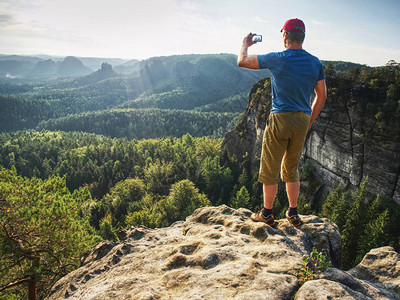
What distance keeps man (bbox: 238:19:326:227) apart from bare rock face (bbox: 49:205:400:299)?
5.97ft

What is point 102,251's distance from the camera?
9.59 meters

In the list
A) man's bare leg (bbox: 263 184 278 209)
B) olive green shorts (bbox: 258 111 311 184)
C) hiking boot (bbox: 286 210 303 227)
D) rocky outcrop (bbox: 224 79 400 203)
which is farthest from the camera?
rocky outcrop (bbox: 224 79 400 203)

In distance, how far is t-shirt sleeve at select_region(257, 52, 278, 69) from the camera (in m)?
5.79

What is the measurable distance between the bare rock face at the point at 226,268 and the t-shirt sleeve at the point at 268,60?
4.30m

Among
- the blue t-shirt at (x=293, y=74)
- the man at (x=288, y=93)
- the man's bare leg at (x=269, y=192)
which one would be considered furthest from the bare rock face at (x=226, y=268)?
the blue t-shirt at (x=293, y=74)

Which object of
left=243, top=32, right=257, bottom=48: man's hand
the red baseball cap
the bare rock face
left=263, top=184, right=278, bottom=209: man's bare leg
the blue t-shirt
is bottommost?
the bare rock face

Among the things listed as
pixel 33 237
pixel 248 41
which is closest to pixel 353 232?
pixel 248 41

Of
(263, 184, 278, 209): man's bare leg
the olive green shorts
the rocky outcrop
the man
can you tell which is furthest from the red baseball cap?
the rocky outcrop

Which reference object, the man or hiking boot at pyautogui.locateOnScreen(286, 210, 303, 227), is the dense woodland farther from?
the man

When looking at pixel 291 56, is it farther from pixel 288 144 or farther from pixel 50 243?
pixel 50 243

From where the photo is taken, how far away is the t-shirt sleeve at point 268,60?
5793 millimetres

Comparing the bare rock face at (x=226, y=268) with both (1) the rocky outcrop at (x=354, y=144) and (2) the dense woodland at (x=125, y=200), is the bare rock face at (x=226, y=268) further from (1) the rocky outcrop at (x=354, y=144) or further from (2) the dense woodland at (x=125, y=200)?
(1) the rocky outcrop at (x=354, y=144)

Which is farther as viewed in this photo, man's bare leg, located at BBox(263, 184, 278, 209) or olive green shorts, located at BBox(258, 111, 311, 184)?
man's bare leg, located at BBox(263, 184, 278, 209)

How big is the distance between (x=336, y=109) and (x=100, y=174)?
70527mm
